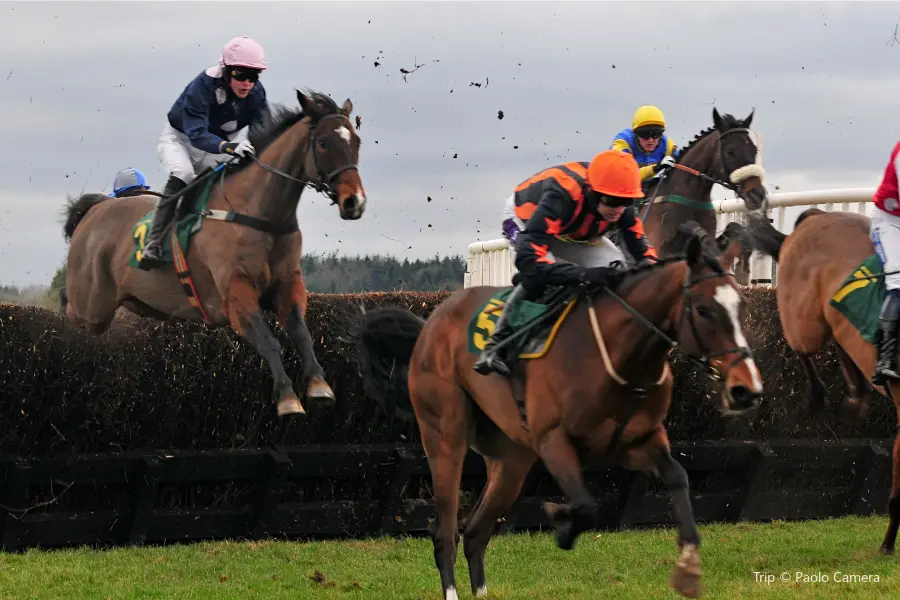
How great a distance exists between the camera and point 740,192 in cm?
899

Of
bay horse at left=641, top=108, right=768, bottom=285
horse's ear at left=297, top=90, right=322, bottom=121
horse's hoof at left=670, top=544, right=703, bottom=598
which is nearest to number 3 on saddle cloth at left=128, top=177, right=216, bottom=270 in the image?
horse's ear at left=297, top=90, right=322, bottom=121

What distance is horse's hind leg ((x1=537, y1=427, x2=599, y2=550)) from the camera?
5.29 meters

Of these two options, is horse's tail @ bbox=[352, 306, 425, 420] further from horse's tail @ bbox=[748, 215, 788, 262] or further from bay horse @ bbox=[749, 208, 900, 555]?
horse's tail @ bbox=[748, 215, 788, 262]

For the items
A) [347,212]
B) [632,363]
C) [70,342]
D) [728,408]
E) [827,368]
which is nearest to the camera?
[728,408]

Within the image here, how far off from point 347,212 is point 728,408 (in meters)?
2.38

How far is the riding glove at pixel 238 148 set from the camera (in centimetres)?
724

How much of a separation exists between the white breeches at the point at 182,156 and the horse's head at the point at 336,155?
2.44ft

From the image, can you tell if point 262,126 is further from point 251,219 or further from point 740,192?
point 740,192

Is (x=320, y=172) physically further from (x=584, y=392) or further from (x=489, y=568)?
(x=489, y=568)

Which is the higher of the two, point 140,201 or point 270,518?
point 140,201

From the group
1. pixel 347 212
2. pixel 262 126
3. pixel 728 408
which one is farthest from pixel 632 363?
pixel 262 126

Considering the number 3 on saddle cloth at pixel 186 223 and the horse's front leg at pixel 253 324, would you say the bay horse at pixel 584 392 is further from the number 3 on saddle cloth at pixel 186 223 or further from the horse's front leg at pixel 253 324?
the number 3 on saddle cloth at pixel 186 223

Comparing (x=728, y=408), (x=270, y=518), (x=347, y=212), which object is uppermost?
(x=347, y=212)

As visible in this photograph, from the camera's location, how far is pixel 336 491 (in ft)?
28.2
